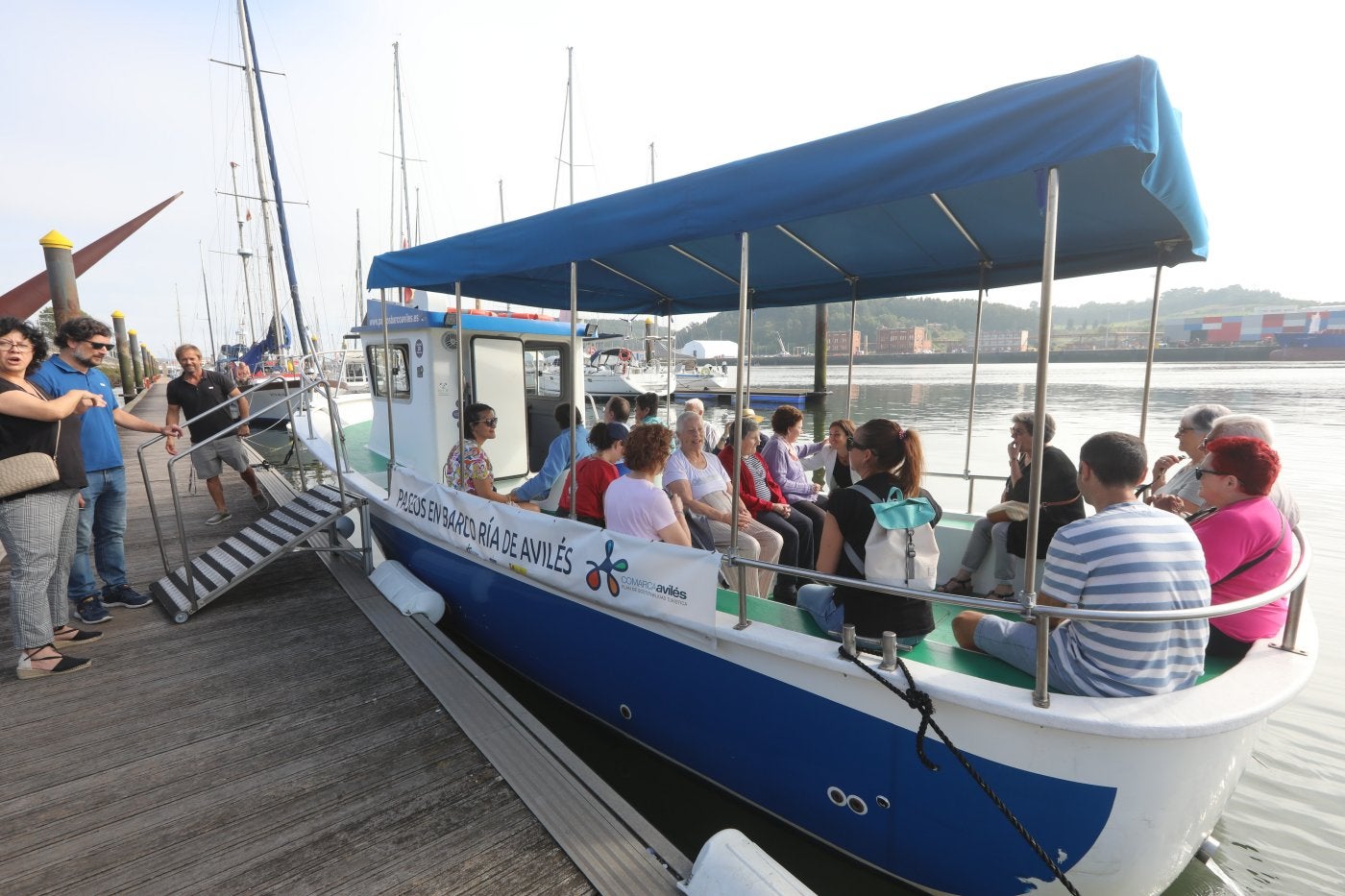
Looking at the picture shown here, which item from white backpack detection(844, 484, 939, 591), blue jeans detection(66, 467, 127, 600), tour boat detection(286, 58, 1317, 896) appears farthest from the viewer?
blue jeans detection(66, 467, 127, 600)

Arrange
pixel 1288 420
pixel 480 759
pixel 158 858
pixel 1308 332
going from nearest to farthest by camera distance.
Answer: pixel 158 858 < pixel 480 759 < pixel 1288 420 < pixel 1308 332

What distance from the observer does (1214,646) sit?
95.2 inches

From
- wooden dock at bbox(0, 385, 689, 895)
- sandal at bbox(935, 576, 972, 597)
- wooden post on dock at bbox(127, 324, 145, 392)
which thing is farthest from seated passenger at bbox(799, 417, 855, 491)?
wooden post on dock at bbox(127, 324, 145, 392)

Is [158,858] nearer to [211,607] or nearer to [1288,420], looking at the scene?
[211,607]

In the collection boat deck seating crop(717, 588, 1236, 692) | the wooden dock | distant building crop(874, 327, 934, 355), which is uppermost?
distant building crop(874, 327, 934, 355)

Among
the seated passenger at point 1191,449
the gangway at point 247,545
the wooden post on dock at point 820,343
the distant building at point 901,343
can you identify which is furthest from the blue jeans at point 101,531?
the distant building at point 901,343

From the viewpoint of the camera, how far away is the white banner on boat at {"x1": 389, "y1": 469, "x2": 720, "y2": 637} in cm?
275

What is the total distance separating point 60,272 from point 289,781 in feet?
22.7

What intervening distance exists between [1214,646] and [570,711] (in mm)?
3375

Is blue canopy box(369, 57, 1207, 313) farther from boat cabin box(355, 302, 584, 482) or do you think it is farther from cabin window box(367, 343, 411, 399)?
cabin window box(367, 343, 411, 399)

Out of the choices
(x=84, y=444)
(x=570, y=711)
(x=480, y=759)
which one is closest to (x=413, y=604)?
(x=570, y=711)

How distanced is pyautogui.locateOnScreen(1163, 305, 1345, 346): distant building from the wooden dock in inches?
3570

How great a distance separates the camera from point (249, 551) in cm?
477

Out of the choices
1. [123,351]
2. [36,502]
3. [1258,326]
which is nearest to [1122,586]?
[36,502]
